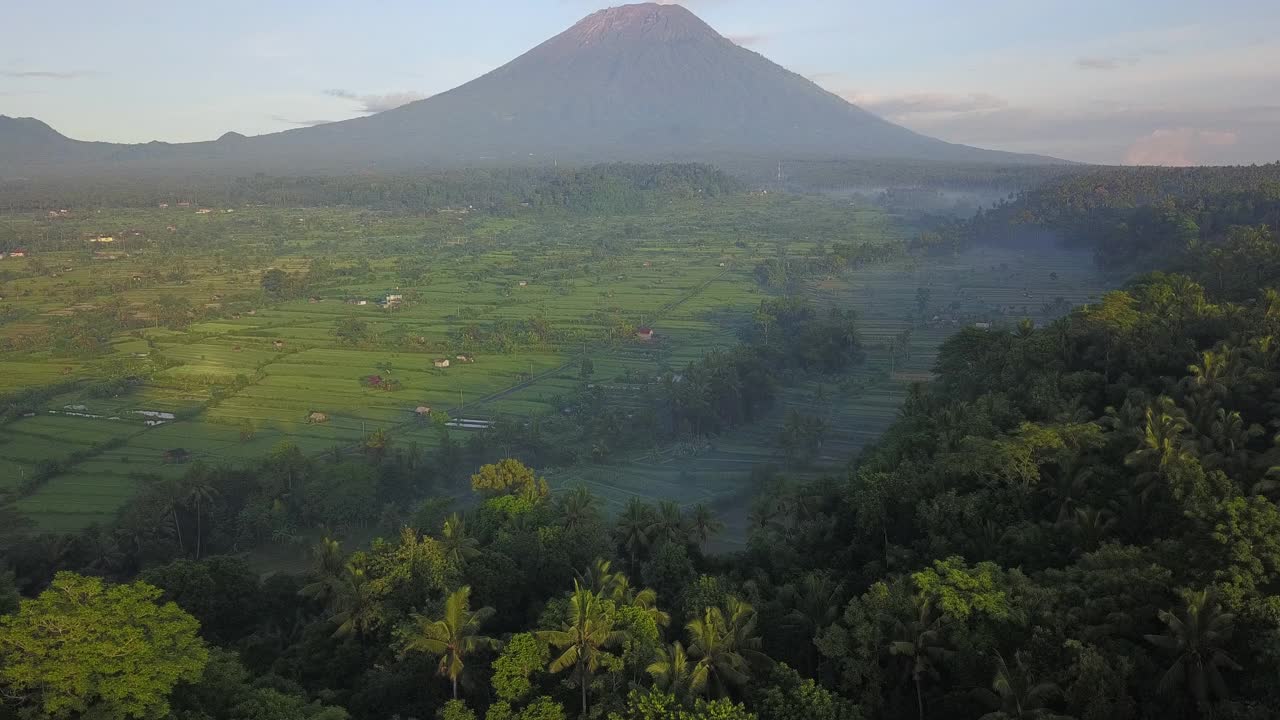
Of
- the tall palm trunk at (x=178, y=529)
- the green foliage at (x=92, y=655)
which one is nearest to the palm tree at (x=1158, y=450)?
the green foliage at (x=92, y=655)

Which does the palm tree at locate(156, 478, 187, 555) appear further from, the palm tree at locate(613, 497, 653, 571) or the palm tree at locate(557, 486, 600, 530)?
the palm tree at locate(613, 497, 653, 571)

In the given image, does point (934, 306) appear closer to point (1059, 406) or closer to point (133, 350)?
point (1059, 406)

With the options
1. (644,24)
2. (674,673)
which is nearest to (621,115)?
(644,24)

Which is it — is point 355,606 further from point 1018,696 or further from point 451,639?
point 1018,696

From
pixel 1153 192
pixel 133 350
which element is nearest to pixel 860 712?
pixel 133 350

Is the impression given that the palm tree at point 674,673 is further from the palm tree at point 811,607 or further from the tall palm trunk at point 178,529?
the tall palm trunk at point 178,529

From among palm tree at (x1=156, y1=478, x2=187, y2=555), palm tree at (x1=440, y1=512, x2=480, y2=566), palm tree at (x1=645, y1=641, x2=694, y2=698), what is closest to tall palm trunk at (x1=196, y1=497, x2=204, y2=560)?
palm tree at (x1=156, y1=478, x2=187, y2=555)
